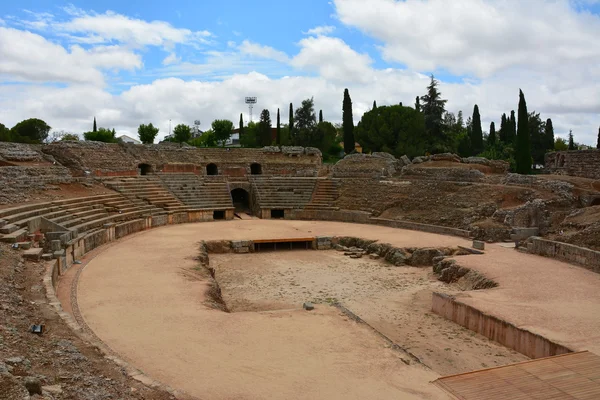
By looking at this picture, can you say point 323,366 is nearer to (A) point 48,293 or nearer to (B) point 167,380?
(B) point 167,380

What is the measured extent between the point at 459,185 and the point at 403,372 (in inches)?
747

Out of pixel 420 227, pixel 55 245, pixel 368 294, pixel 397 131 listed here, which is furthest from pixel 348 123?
pixel 55 245

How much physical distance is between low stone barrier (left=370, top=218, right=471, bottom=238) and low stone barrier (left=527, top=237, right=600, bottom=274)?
11.8 ft

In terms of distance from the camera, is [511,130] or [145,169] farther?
[511,130]

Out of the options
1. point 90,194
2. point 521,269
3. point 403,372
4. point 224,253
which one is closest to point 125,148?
point 90,194

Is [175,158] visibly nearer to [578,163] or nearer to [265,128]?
[265,128]

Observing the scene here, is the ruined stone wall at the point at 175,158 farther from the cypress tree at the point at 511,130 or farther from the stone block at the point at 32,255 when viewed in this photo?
the cypress tree at the point at 511,130

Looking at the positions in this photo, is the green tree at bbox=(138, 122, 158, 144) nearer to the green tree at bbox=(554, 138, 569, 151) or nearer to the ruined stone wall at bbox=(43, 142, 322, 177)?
the ruined stone wall at bbox=(43, 142, 322, 177)

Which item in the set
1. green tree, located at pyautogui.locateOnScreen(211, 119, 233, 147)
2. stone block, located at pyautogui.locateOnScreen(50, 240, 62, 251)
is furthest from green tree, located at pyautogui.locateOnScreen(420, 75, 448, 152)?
stone block, located at pyautogui.locateOnScreen(50, 240, 62, 251)

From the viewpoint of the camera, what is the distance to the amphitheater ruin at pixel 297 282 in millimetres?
6730

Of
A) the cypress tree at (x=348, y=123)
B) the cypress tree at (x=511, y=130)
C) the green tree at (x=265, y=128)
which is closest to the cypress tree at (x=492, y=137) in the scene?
the cypress tree at (x=511, y=130)

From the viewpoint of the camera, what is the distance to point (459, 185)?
24.8 m

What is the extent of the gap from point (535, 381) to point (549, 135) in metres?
40.1

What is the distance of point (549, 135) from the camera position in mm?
41438
